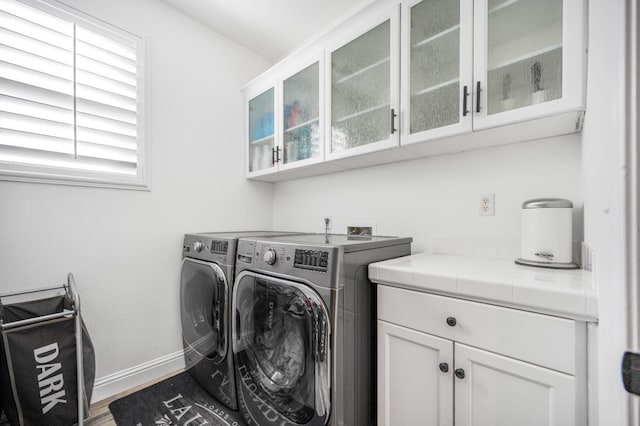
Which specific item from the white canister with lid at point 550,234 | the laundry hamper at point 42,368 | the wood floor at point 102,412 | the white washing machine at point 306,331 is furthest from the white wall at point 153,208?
the white canister with lid at point 550,234

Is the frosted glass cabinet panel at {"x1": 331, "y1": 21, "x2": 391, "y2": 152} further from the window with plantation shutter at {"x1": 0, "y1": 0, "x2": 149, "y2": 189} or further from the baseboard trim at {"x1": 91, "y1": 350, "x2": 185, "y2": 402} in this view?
the baseboard trim at {"x1": 91, "y1": 350, "x2": 185, "y2": 402}

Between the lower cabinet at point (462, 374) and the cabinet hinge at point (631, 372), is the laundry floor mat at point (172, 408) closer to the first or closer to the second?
the lower cabinet at point (462, 374)

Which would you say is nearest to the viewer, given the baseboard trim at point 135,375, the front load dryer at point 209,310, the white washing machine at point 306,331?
the white washing machine at point 306,331

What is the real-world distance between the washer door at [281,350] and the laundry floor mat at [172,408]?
0.68 ft

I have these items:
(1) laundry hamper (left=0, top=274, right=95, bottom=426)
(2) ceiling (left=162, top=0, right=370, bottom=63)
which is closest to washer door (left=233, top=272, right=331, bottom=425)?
(1) laundry hamper (left=0, top=274, right=95, bottom=426)

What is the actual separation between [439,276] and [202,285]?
1.43 m

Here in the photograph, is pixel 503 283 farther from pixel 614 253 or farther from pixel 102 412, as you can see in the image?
pixel 102 412

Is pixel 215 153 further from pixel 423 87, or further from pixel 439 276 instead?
pixel 439 276

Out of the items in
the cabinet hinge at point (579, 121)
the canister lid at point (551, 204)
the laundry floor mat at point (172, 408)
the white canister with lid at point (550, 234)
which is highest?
the cabinet hinge at point (579, 121)

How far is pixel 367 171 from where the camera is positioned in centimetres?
200

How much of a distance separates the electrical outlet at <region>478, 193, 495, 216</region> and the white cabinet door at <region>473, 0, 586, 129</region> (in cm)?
46

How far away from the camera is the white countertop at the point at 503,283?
30.7 inches

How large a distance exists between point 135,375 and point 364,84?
2.40m

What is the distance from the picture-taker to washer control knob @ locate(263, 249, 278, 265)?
128 centimetres
